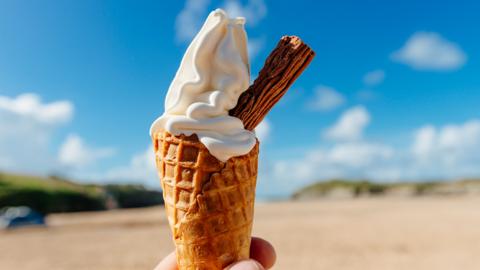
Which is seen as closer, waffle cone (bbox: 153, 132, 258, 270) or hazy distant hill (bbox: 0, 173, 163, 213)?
waffle cone (bbox: 153, 132, 258, 270)

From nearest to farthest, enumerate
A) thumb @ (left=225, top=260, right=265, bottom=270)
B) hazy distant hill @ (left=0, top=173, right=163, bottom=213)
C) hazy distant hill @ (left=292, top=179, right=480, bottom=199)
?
thumb @ (left=225, top=260, right=265, bottom=270), hazy distant hill @ (left=0, top=173, right=163, bottom=213), hazy distant hill @ (left=292, top=179, right=480, bottom=199)

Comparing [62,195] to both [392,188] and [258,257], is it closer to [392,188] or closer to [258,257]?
[258,257]

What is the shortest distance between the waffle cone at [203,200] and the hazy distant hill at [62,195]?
99.3 feet

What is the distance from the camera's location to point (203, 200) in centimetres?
260

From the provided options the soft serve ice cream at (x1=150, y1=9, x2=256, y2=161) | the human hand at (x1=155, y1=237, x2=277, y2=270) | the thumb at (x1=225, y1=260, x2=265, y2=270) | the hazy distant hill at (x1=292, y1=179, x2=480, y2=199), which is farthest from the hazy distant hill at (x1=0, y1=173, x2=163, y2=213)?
the thumb at (x1=225, y1=260, x2=265, y2=270)

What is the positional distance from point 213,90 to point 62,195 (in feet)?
105

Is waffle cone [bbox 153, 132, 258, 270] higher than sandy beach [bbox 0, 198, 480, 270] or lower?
higher

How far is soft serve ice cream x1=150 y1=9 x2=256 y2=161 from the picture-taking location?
8.56 ft

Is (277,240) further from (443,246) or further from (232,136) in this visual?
(232,136)

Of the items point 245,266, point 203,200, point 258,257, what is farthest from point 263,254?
point 203,200

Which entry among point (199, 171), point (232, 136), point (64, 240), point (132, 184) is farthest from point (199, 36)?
point (132, 184)

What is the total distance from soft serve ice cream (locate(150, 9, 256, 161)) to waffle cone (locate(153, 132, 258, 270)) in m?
0.08

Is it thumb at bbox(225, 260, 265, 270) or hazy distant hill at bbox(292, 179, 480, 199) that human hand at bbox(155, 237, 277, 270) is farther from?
hazy distant hill at bbox(292, 179, 480, 199)

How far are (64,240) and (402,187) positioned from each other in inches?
1771
